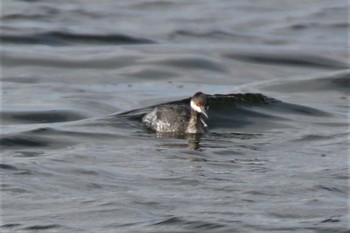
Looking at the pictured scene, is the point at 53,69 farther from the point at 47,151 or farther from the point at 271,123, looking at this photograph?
the point at 47,151

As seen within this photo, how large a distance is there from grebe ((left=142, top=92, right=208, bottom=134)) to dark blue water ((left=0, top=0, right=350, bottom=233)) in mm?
247

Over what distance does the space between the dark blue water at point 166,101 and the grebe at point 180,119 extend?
0.25m

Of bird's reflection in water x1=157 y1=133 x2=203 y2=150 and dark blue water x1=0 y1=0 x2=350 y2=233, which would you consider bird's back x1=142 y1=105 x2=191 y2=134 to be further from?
dark blue water x1=0 y1=0 x2=350 y2=233

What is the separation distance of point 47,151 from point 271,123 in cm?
360

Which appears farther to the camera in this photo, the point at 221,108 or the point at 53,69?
the point at 53,69

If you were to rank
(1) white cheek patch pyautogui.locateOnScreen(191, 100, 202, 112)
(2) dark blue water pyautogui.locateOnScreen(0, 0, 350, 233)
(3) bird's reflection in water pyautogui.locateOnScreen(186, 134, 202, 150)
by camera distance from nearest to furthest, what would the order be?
(2) dark blue water pyautogui.locateOnScreen(0, 0, 350, 233), (3) bird's reflection in water pyautogui.locateOnScreen(186, 134, 202, 150), (1) white cheek patch pyautogui.locateOnScreen(191, 100, 202, 112)

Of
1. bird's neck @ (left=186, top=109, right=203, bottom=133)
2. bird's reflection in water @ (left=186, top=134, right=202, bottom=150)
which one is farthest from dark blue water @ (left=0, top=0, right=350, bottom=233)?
bird's neck @ (left=186, top=109, right=203, bottom=133)

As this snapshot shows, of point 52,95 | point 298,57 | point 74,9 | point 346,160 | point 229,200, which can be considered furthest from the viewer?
point 74,9

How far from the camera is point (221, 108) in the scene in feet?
56.7

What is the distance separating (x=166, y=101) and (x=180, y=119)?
6.39 ft

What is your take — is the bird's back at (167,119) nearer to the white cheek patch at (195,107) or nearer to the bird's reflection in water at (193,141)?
the white cheek patch at (195,107)

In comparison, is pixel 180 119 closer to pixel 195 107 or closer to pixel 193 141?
pixel 195 107

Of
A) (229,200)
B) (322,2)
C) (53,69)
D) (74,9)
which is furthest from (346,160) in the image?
(322,2)

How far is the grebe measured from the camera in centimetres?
1554
